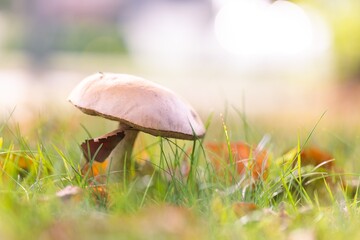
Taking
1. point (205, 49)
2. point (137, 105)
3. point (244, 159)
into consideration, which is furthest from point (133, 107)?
point (205, 49)

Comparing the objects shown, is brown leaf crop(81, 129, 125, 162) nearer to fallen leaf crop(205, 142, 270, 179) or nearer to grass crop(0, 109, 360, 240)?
grass crop(0, 109, 360, 240)

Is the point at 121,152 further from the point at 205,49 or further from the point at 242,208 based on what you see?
the point at 205,49

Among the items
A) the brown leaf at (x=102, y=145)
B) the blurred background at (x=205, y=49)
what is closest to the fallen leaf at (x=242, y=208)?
the brown leaf at (x=102, y=145)

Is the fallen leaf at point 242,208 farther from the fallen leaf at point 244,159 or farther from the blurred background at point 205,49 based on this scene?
the blurred background at point 205,49

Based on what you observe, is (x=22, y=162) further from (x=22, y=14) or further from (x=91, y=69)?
(x=91, y=69)

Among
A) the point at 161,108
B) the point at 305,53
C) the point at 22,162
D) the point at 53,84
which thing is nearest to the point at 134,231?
the point at 161,108

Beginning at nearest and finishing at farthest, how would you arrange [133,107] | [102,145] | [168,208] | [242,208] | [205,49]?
[168,208], [242,208], [133,107], [102,145], [205,49]

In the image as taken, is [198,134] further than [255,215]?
Yes
